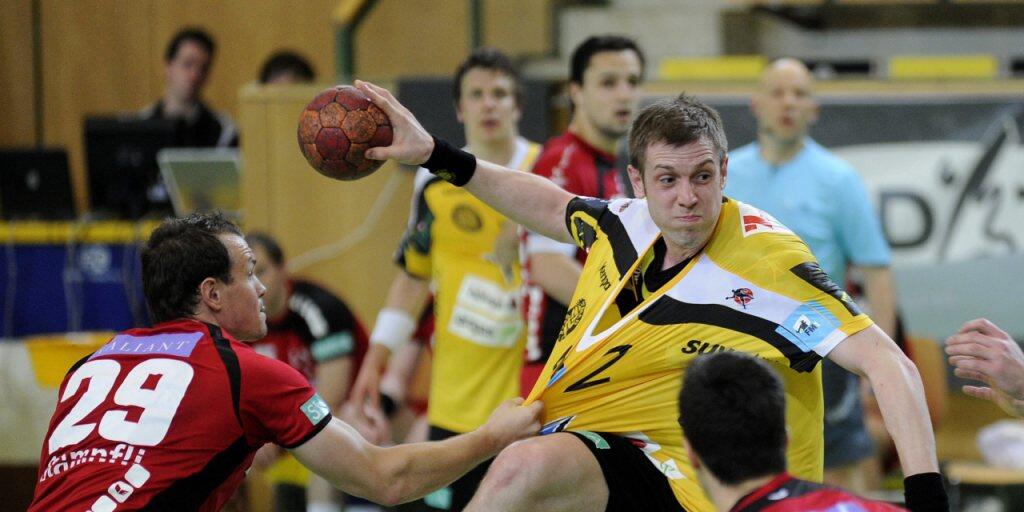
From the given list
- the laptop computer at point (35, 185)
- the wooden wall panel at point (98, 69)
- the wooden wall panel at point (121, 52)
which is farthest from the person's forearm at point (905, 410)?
the wooden wall panel at point (98, 69)

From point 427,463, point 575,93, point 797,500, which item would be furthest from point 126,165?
point 797,500

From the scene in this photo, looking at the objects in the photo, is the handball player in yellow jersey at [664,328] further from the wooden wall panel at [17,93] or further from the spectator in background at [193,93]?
the wooden wall panel at [17,93]

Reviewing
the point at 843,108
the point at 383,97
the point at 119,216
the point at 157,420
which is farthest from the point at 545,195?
the point at 119,216

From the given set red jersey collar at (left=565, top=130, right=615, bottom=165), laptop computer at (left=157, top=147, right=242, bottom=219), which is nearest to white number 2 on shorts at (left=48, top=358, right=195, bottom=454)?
red jersey collar at (left=565, top=130, right=615, bottom=165)

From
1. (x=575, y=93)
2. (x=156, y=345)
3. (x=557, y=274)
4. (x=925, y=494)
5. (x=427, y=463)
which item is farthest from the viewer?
(x=575, y=93)

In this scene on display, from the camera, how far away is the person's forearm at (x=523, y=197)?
4.49m

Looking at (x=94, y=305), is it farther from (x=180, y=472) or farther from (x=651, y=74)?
(x=180, y=472)

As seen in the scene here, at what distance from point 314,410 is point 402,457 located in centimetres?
31

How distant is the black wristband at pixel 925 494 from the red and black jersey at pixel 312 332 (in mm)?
4134

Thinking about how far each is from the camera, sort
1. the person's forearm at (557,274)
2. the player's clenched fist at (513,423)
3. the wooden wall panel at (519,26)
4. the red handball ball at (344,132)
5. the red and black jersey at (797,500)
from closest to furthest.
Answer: the red and black jersey at (797,500) < the player's clenched fist at (513,423) < the red handball ball at (344,132) < the person's forearm at (557,274) < the wooden wall panel at (519,26)

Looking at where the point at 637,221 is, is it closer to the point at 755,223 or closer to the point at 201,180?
the point at 755,223

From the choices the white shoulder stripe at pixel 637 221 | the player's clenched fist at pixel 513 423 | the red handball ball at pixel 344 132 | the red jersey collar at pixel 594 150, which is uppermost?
the red handball ball at pixel 344 132

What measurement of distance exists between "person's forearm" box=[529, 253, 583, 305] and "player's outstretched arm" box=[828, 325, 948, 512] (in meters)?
A: 1.77

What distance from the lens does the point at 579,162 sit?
5.74 meters
